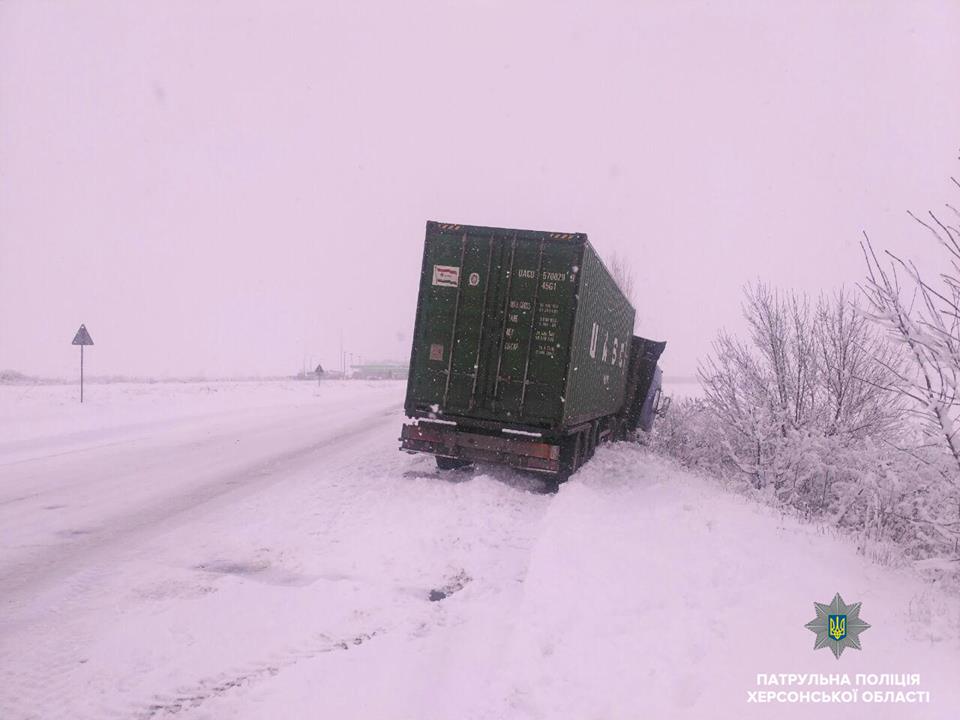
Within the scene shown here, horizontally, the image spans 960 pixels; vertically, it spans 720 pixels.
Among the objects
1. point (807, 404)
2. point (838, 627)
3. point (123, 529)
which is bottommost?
point (123, 529)

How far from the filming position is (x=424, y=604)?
4402 millimetres

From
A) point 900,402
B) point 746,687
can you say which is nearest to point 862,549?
point 746,687

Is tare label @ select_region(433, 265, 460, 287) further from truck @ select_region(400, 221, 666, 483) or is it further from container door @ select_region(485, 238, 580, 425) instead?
container door @ select_region(485, 238, 580, 425)

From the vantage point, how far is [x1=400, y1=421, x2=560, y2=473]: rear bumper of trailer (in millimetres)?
8648

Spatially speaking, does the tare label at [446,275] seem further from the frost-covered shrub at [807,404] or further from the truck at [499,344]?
the frost-covered shrub at [807,404]

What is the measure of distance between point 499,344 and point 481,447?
1.57 m

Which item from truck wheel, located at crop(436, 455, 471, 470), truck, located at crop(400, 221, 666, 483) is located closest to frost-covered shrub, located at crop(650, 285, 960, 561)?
truck, located at crop(400, 221, 666, 483)

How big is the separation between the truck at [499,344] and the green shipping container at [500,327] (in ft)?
0.05

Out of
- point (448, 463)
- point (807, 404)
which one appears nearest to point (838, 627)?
point (448, 463)

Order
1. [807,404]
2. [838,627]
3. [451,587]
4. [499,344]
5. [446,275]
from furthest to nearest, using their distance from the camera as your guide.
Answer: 1. [807,404]
2. [446,275]
3. [499,344]
4. [451,587]
5. [838,627]

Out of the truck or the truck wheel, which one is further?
the truck wheel

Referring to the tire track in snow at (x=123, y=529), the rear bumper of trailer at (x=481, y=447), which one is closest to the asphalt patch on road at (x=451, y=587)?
the tire track in snow at (x=123, y=529)

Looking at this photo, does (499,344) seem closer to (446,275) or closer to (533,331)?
(533,331)

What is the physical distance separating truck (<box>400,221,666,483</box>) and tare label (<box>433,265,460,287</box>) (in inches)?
0.6
